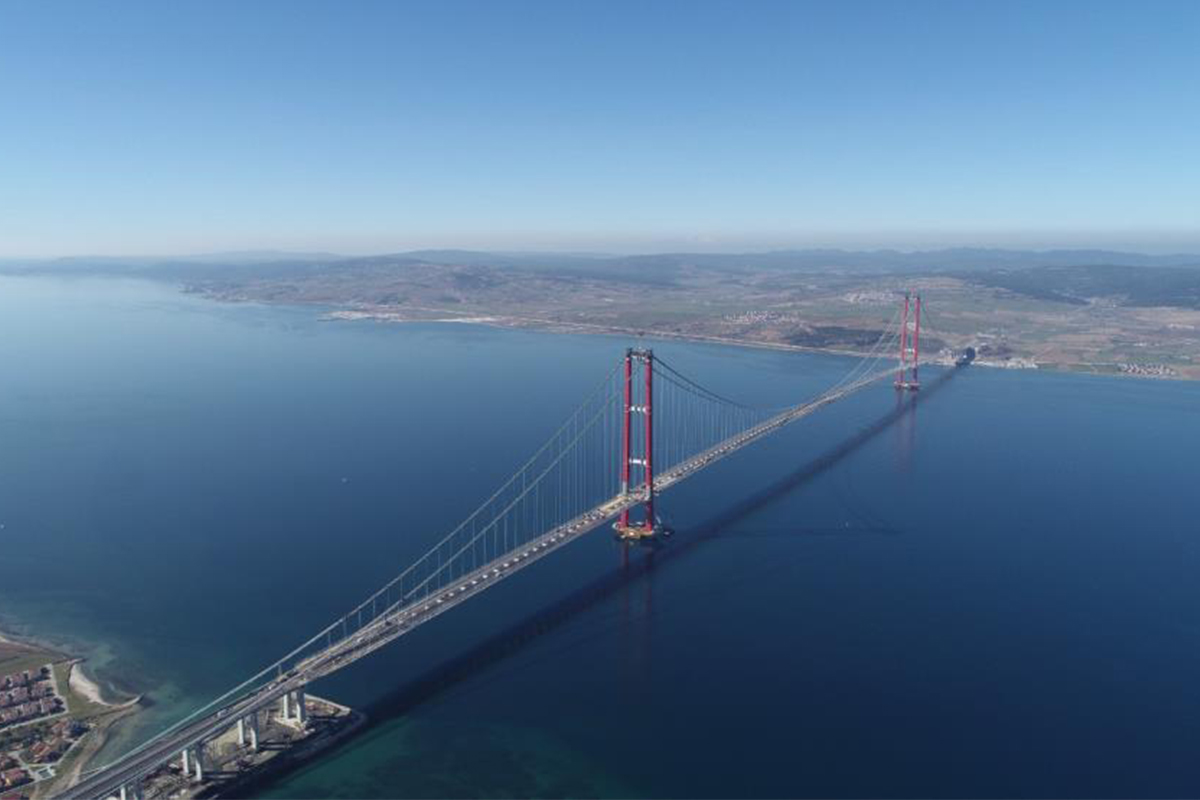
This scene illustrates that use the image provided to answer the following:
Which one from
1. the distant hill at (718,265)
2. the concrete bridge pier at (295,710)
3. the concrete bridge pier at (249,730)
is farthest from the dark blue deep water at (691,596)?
the distant hill at (718,265)

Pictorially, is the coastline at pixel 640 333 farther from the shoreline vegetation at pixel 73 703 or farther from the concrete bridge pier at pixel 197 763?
the concrete bridge pier at pixel 197 763

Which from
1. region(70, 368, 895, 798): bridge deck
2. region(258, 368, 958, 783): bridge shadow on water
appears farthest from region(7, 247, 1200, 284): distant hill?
region(70, 368, 895, 798): bridge deck

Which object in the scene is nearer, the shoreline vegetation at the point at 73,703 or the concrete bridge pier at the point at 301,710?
the shoreline vegetation at the point at 73,703

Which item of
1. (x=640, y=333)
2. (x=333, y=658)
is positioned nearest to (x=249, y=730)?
(x=333, y=658)

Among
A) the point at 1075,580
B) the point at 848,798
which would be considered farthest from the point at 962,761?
the point at 1075,580

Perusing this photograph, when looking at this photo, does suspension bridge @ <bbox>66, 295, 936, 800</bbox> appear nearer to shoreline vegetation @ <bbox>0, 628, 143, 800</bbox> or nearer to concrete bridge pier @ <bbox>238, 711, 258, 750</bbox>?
concrete bridge pier @ <bbox>238, 711, 258, 750</bbox>

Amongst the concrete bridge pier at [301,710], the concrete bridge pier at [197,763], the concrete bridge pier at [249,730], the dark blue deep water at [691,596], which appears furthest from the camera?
the concrete bridge pier at [301,710]
